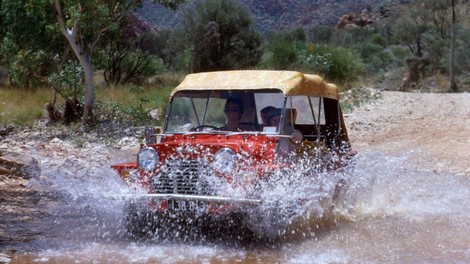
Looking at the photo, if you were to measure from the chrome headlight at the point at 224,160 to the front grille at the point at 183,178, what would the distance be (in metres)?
0.10

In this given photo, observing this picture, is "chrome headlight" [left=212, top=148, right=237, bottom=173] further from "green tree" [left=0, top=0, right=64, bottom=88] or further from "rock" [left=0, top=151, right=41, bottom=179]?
"green tree" [left=0, top=0, right=64, bottom=88]

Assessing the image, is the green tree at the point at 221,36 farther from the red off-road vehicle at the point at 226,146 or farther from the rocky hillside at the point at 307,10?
the rocky hillside at the point at 307,10

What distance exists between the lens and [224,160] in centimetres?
621

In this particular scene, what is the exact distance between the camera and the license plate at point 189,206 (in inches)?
240

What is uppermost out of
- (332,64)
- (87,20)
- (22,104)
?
(87,20)

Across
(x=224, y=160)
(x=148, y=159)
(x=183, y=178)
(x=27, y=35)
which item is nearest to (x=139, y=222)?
(x=148, y=159)

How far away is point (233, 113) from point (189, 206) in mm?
1458

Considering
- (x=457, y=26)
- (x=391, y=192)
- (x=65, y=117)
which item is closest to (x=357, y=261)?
(x=391, y=192)

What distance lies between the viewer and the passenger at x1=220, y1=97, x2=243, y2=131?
7.19 m

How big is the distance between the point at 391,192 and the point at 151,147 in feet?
12.6

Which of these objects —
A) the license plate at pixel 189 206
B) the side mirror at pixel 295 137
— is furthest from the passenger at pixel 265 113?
the license plate at pixel 189 206

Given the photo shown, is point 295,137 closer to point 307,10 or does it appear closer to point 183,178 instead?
point 183,178

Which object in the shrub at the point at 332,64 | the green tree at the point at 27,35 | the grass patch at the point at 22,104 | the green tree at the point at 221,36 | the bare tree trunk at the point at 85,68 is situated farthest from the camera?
the green tree at the point at 221,36

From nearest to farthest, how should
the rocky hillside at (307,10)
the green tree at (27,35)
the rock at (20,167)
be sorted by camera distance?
the rock at (20,167)
the green tree at (27,35)
the rocky hillside at (307,10)
